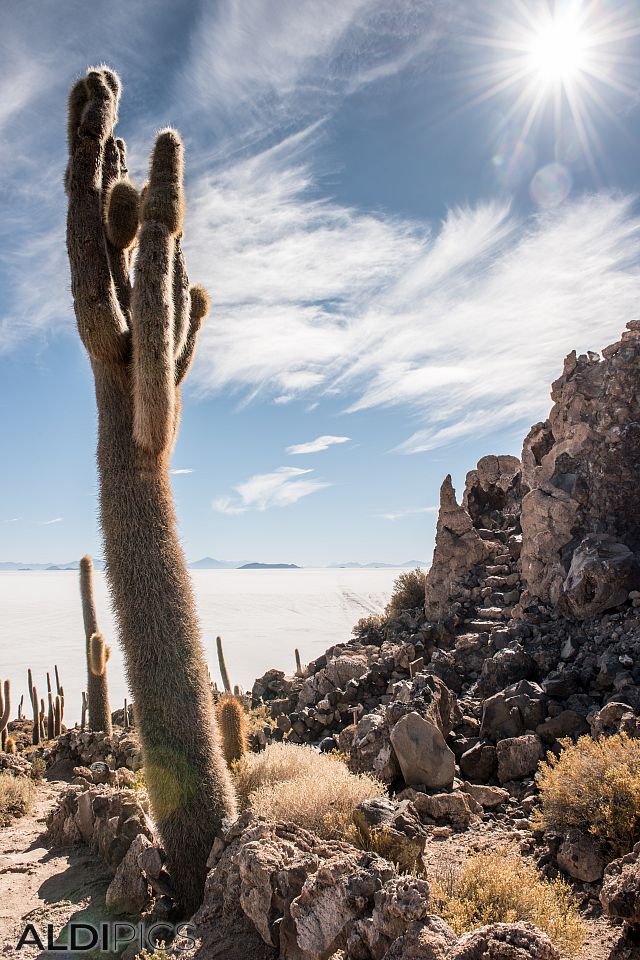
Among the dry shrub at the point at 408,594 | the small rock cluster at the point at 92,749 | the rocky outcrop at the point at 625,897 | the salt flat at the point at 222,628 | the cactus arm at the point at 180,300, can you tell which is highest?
the cactus arm at the point at 180,300

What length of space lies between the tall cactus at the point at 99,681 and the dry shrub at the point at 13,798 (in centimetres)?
374

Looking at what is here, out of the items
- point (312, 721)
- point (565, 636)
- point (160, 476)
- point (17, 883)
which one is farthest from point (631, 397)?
point (17, 883)

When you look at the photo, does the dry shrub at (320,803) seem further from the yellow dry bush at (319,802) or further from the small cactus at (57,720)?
→ the small cactus at (57,720)

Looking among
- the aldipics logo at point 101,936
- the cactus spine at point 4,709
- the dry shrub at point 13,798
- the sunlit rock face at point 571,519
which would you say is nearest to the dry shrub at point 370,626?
the sunlit rock face at point 571,519

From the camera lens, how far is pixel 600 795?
5.64 metres

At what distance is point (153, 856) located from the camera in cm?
581

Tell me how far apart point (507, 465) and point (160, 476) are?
552 inches

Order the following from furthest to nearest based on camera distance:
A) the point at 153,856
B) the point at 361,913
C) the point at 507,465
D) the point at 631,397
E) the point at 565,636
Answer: the point at 507,465
the point at 631,397
the point at 565,636
the point at 153,856
the point at 361,913

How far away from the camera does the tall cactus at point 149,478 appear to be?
19.1 feet

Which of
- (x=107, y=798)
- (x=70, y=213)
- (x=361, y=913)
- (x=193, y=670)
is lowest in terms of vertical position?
(x=107, y=798)

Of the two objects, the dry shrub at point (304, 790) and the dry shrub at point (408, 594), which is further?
the dry shrub at point (408, 594)

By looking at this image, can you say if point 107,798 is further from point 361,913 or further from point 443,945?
point 443,945

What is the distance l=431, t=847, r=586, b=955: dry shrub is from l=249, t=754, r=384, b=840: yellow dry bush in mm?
1005

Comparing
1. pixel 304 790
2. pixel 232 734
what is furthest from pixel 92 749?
pixel 304 790
